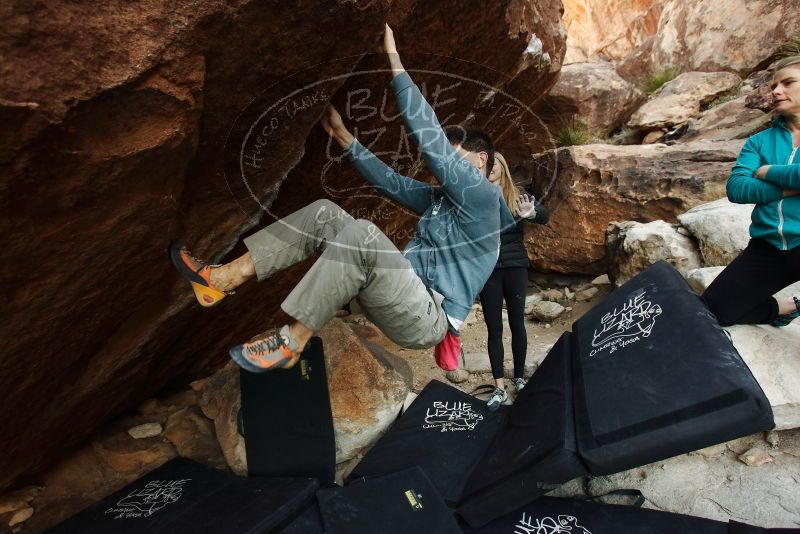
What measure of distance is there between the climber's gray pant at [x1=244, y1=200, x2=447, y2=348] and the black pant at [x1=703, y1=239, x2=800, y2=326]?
1533mm

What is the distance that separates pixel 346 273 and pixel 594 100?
6.51 m

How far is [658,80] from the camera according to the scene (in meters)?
7.91

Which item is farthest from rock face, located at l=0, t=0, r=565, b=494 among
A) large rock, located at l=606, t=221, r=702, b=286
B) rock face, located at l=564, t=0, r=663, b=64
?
rock face, located at l=564, t=0, r=663, b=64

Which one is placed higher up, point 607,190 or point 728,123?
point 728,123

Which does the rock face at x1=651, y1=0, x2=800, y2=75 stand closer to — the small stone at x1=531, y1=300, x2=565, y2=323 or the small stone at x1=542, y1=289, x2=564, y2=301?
the small stone at x1=542, y1=289, x2=564, y2=301

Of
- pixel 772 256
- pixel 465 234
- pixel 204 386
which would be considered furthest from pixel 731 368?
pixel 204 386

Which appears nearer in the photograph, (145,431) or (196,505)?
(196,505)

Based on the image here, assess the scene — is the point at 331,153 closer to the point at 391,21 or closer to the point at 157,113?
the point at 391,21

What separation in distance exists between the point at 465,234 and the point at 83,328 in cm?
169

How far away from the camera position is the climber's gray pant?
6.02 ft

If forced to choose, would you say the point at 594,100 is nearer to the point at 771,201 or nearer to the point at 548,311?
the point at 548,311

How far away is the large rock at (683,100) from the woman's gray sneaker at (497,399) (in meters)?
5.47

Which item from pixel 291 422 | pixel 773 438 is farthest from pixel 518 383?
pixel 291 422

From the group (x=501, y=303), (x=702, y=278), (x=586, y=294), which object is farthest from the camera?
(x=586, y=294)
